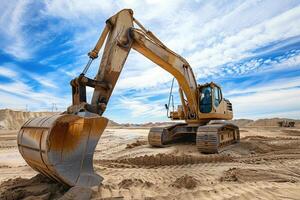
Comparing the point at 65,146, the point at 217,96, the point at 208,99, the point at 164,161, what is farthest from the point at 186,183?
the point at 217,96

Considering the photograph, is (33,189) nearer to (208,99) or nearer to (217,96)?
(208,99)

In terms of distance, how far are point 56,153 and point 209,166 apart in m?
4.65

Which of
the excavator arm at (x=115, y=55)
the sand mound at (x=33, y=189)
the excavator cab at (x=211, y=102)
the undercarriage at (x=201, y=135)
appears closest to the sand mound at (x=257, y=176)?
the excavator arm at (x=115, y=55)

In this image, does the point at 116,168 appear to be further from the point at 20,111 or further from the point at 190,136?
the point at 20,111

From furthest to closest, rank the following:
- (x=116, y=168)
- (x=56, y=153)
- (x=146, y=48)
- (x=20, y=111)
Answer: (x=20, y=111) < (x=146, y=48) < (x=116, y=168) < (x=56, y=153)

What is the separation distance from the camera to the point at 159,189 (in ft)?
17.2

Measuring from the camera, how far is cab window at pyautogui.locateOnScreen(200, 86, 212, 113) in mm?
11422

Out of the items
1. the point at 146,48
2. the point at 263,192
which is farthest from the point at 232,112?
the point at 263,192

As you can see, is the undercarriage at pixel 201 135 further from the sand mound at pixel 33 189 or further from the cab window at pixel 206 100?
the sand mound at pixel 33 189

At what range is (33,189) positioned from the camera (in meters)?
4.88

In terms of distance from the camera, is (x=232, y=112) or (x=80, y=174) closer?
(x=80, y=174)

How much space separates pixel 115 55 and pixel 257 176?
412 centimetres

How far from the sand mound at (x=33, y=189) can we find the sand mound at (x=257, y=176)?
10.9ft

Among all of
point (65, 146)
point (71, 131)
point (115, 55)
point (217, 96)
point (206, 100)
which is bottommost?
point (65, 146)
